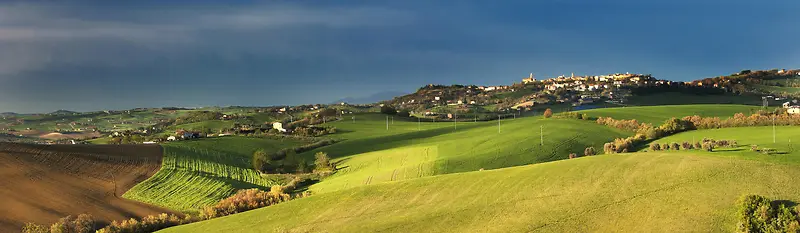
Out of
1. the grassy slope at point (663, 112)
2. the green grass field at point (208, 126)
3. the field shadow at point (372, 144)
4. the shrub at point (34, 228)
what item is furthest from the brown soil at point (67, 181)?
the grassy slope at point (663, 112)

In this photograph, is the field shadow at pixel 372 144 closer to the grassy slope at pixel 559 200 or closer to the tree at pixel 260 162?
the tree at pixel 260 162

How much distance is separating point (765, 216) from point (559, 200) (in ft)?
32.9

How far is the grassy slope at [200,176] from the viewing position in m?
62.4

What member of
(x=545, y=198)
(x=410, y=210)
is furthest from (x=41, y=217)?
(x=545, y=198)

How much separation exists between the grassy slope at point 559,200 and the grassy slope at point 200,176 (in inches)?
829

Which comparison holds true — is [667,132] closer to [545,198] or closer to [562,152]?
[562,152]

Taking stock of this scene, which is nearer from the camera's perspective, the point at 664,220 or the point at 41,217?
the point at 664,220

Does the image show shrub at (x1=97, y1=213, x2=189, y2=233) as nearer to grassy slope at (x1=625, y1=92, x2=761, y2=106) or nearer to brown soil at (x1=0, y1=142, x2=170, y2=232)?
brown soil at (x1=0, y1=142, x2=170, y2=232)

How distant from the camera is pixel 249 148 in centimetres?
10306

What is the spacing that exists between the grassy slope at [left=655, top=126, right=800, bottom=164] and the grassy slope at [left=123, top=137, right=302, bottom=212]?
4904 centimetres

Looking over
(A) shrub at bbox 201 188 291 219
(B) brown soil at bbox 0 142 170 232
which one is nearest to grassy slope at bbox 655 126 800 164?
(A) shrub at bbox 201 188 291 219

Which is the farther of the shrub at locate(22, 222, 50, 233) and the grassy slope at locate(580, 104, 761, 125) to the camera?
the grassy slope at locate(580, 104, 761, 125)

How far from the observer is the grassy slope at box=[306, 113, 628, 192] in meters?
62.9

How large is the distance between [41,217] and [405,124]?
10098 centimetres
